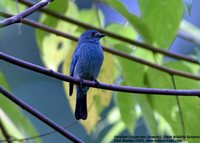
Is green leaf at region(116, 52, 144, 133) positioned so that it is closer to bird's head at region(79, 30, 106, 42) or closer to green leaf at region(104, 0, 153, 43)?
green leaf at region(104, 0, 153, 43)

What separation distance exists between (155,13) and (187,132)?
69 cm

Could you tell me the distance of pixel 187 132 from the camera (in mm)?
2857

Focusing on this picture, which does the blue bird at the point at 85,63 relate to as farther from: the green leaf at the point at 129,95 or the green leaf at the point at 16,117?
the green leaf at the point at 16,117

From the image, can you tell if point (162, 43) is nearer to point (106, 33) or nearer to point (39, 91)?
point (106, 33)

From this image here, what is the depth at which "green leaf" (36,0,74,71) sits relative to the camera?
3.21m

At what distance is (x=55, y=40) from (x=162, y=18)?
99cm

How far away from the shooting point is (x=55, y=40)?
3.66 meters

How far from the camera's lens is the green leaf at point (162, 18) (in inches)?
112

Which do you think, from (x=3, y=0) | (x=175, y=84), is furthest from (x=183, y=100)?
(x=3, y=0)

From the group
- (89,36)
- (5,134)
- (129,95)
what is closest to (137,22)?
(129,95)

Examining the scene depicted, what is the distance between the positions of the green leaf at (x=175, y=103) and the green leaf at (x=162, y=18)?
21 centimetres

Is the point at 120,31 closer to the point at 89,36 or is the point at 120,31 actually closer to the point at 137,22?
the point at 137,22

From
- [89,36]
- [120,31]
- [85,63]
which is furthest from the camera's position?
[89,36]

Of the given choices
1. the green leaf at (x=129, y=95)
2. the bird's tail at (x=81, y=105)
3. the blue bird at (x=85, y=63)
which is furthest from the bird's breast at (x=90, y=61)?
the green leaf at (x=129, y=95)
